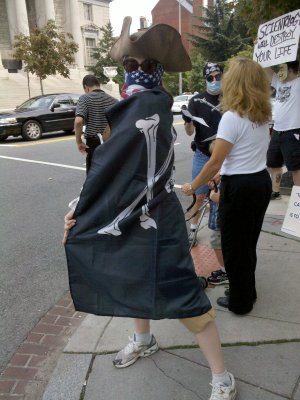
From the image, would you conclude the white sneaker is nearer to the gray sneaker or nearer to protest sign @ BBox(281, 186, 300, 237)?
the gray sneaker

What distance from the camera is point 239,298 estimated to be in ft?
9.42

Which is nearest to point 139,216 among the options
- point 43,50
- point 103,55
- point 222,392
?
point 222,392

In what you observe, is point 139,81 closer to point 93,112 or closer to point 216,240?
point 216,240

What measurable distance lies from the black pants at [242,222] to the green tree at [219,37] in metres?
41.6

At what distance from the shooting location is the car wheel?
517 inches

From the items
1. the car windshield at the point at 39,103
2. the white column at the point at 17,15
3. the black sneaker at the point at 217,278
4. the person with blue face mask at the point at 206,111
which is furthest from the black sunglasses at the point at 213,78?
the white column at the point at 17,15

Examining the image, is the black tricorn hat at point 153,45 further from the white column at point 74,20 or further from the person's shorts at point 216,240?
the white column at point 74,20

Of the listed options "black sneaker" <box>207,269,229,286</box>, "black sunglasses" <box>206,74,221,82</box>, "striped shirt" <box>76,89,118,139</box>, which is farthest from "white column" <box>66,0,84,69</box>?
"black sneaker" <box>207,269,229,286</box>

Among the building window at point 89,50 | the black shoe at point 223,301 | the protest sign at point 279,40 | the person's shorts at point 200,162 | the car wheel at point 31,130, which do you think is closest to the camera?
the black shoe at point 223,301

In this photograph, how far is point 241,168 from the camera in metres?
2.57

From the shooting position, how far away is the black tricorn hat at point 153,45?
184 centimetres

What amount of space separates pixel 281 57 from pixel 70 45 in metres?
21.9

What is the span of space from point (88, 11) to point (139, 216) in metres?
53.2

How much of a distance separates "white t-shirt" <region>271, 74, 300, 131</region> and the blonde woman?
245 centimetres
